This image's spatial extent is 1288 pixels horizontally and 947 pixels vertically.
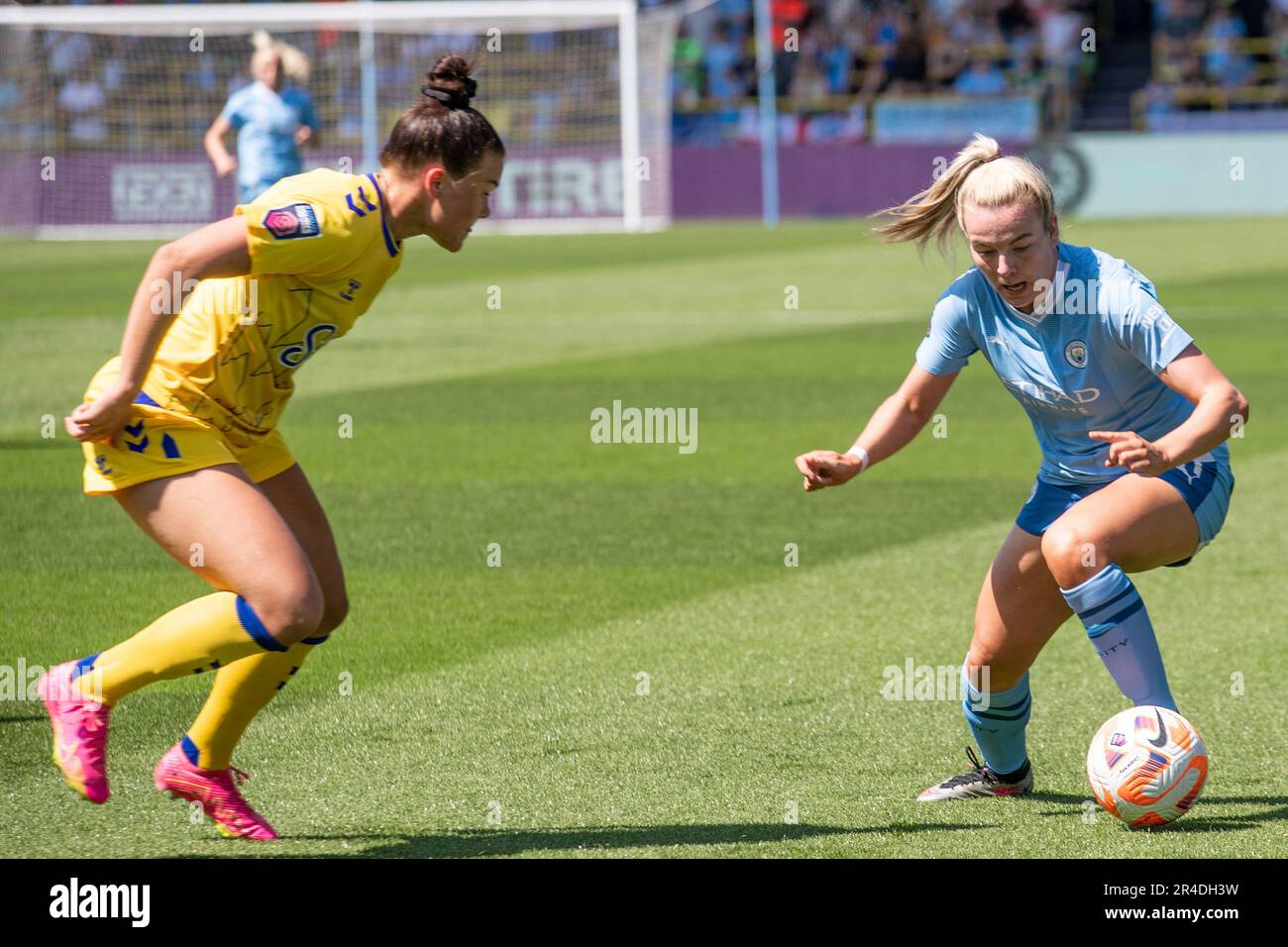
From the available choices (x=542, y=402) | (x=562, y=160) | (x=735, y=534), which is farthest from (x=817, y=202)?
(x=735, y=534)

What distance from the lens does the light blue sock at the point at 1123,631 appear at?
4.44m

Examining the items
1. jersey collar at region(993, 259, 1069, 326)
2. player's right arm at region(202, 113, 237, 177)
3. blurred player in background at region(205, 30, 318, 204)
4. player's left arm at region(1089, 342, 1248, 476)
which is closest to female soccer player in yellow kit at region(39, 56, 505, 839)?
jersey collar at region(993, 259, 1069, 326)

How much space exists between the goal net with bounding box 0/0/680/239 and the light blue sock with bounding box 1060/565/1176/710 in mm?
24001

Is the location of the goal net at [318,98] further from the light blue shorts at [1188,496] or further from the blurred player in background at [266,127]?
the light blue shorts at [1188,496]

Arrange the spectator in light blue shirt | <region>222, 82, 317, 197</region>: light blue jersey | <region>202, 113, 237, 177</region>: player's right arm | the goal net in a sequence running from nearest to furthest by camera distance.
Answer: <region>202, 113, 237, 177</region>: player's right arm, <region>222, 82, 317, 197</region>: light blue jersey, the goal net, the spectator in light blue shirt

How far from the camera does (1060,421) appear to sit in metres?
4.68

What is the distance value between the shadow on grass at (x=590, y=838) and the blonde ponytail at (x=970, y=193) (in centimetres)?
149

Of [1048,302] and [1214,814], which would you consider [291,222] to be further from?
[1214,814]

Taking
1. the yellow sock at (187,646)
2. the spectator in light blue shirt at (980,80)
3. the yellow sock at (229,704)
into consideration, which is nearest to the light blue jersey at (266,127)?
the yellow sock at (229,704)

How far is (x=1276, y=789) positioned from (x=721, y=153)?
30325 millimetres

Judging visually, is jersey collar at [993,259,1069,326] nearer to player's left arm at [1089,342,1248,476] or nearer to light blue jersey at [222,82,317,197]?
player's left arm at [1089,342,1248,476]

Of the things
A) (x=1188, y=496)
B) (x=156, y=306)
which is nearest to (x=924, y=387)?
(x=1188, y=496)

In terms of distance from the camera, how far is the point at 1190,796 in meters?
4.53

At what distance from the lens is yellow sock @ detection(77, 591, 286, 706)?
14.0 feet
